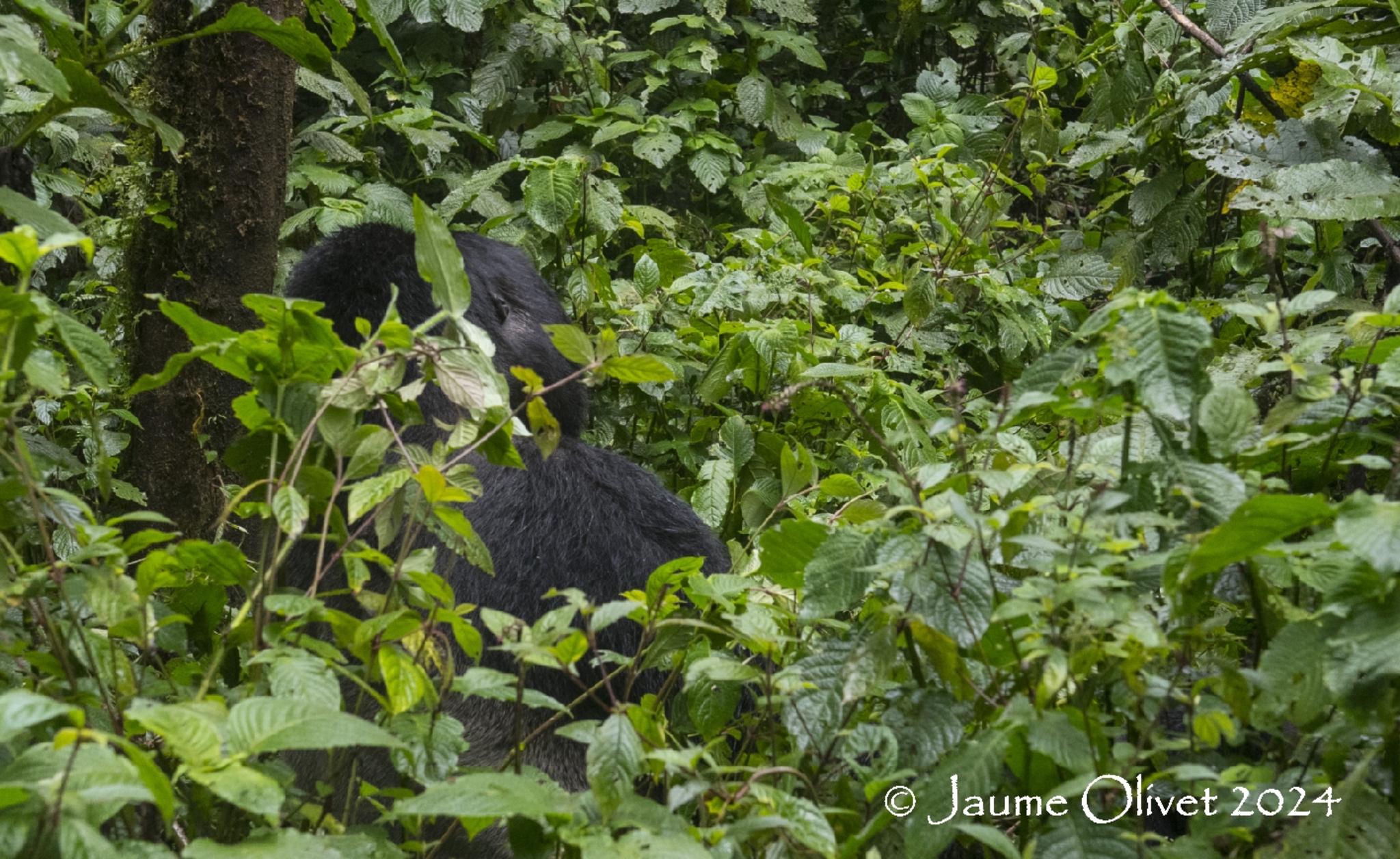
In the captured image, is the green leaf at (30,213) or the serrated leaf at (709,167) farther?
the serrated leaf at (709,167)

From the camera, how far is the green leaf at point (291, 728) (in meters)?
0.93

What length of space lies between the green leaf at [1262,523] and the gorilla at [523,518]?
1.10 meters

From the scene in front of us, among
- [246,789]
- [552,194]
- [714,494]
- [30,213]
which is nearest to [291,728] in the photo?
[246,789]

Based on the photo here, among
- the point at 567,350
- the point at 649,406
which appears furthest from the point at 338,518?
the point at 649,406

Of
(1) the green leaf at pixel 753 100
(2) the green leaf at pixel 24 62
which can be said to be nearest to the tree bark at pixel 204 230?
(2) the green leaf at pixel 24 62

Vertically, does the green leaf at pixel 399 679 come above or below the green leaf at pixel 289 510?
below

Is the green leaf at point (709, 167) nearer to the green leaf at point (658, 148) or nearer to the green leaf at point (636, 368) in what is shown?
the green leaf at point (658, 148)

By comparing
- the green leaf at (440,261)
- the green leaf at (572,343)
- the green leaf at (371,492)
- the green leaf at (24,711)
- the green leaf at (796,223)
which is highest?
the green leaf at (440,261)

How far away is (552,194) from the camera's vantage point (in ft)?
10.1

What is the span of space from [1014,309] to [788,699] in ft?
6.97

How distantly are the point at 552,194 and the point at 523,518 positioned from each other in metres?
1.17

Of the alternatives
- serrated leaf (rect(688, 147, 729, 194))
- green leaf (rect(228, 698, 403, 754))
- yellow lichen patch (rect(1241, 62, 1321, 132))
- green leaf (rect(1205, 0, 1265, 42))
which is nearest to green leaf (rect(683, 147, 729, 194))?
serrated leaf (rect(688, 147, 729, 194))

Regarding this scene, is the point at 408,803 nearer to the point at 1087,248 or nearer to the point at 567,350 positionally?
the point at 567,350

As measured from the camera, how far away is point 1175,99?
285 cm
